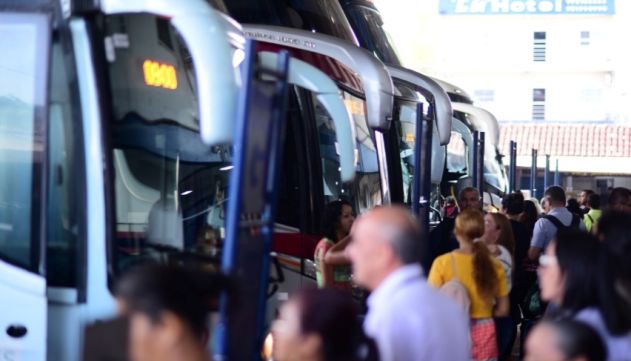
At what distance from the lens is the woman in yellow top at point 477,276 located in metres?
7.86

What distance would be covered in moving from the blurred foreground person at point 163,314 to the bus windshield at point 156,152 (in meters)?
3.21

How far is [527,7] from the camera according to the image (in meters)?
62.5

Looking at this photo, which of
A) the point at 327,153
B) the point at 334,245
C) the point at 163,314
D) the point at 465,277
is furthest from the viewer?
the point at 327,153

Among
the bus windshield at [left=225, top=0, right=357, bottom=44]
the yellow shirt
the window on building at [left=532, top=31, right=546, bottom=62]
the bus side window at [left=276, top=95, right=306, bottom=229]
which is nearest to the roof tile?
the window on building at [left=532, top=31, right=546, bottom=62]

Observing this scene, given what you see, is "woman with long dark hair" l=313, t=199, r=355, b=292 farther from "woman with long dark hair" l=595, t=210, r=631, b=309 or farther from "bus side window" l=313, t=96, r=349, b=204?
"woman with long dark hair" l=595, t=210, r=631, b=309

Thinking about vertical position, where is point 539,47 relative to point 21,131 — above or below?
above

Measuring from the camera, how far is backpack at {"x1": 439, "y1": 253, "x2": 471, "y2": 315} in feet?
25.3

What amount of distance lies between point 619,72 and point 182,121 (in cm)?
5423

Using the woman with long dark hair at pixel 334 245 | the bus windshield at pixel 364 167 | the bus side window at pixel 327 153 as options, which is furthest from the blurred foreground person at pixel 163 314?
the bus windshield at pixel 364 167

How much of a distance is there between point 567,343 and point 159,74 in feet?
13.0

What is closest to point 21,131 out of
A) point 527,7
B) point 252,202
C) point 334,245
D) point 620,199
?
point 252,202

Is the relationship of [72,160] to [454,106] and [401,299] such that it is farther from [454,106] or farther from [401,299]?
[454,106]

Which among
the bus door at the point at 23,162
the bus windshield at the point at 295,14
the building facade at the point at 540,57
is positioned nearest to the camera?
the bus door at the point at 23,162

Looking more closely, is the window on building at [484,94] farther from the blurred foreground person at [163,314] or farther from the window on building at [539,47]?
the blurred foreground person at [163,314]
